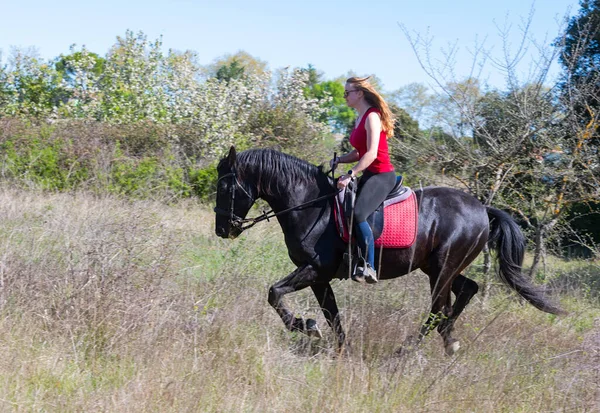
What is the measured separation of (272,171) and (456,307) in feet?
7.85

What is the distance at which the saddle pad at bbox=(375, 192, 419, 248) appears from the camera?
6.55 metres

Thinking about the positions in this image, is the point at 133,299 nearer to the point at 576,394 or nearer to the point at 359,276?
the point at 359,276

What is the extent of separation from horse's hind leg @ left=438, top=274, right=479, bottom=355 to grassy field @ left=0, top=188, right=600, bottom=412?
21 cm

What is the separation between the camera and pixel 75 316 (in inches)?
230

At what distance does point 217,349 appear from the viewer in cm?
564

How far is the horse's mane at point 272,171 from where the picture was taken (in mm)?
6625

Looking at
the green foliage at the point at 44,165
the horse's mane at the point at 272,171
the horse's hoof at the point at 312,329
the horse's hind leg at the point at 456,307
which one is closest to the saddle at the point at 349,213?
the horse's mane at the point at 272,171

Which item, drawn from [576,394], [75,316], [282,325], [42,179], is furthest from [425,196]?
[42,179]

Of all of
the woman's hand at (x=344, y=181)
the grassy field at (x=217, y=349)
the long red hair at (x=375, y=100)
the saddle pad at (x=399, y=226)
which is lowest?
the grassy field at (x=217, y=349)

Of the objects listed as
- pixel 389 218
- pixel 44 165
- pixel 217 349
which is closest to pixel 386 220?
pixel 389 218

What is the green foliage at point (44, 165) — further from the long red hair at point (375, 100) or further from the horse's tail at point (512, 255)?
the horse's tail at point (512, 255)

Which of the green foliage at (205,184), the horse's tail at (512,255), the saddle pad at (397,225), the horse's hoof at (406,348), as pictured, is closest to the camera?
the horse's hoof at (406,348)

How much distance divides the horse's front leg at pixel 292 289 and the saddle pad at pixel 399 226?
0.73 metres

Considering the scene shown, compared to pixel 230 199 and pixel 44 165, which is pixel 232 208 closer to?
pixel 230 199
